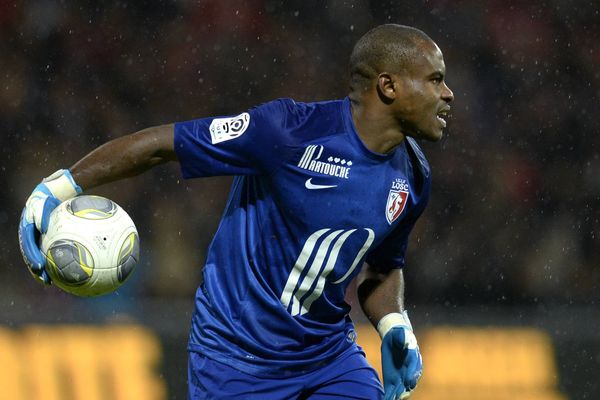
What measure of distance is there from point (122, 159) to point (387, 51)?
1035 millimetres

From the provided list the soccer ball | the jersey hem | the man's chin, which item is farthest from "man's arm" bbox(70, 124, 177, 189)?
the man's chin

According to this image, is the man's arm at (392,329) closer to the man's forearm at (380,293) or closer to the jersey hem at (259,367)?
the man's forearm at (380,293)

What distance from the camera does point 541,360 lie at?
7.32 metres

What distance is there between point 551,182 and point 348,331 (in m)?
4.73

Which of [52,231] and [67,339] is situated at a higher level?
[52,231]

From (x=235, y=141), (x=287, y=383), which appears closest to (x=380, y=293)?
(x=287, y=383)

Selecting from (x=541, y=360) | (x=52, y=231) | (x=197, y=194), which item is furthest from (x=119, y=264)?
(x=197, y=194)

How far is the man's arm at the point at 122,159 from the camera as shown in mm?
3990

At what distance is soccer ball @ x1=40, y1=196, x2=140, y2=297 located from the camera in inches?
156

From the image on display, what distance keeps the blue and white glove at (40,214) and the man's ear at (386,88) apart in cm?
113

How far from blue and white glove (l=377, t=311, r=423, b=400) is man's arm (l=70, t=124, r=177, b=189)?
1.17 m

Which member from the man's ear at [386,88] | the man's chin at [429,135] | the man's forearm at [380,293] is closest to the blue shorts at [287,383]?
the man's forearm at [380,293]

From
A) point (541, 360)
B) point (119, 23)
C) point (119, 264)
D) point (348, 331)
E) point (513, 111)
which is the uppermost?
point (119, 23)

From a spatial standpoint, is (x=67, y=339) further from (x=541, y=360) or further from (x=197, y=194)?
(x=541, y=360)
